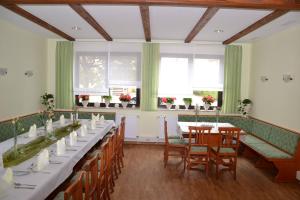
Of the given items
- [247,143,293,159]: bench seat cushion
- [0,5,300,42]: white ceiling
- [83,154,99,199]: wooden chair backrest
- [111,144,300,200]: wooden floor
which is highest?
[0,5,300,42]: white ceiling

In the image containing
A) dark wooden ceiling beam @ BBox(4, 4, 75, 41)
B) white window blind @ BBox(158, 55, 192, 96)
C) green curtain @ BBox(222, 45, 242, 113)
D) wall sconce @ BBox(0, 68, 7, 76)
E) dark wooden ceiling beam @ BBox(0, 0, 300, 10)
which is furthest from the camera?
white window blind @ BBox(158, 55, 192, 96)

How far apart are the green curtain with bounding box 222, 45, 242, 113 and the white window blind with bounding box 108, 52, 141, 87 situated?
2.23 metres

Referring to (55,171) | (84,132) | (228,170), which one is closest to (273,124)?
(228,170)

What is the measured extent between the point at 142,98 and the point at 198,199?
3.34m

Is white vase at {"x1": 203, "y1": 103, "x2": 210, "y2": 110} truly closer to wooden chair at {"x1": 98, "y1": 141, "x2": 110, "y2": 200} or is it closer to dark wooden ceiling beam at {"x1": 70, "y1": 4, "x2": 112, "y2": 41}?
dark wooden ceiling beam at {"x1": 70, "y1": 4, "x2": 112, "y2": 41}

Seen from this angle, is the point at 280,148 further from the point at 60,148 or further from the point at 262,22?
the point at 60,148

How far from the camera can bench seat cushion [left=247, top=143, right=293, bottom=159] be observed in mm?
4289

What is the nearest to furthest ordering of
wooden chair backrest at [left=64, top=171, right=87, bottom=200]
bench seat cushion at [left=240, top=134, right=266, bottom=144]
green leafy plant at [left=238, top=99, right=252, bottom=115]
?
wooden chair backrest at [left=64, top=171, right=87, bottom=200]
bench seat cushion at [left=240, top=134, right=266, bottom=144]
green leafy plant at [left=238, top=99, right=252, bottom=115]

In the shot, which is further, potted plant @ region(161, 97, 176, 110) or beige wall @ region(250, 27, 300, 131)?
potted plant @ region(161, 97, 176, 110)

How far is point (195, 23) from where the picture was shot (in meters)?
4.55

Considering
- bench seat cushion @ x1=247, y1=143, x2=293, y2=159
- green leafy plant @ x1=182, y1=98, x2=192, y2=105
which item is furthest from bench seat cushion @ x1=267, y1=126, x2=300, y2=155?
green leafy plant @ x1=182, y1=98, x2=192, y2=105

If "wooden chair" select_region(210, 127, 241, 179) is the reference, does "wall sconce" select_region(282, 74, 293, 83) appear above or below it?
above

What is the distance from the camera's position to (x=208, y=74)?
21.2 feet

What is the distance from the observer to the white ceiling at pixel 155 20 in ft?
12.5
